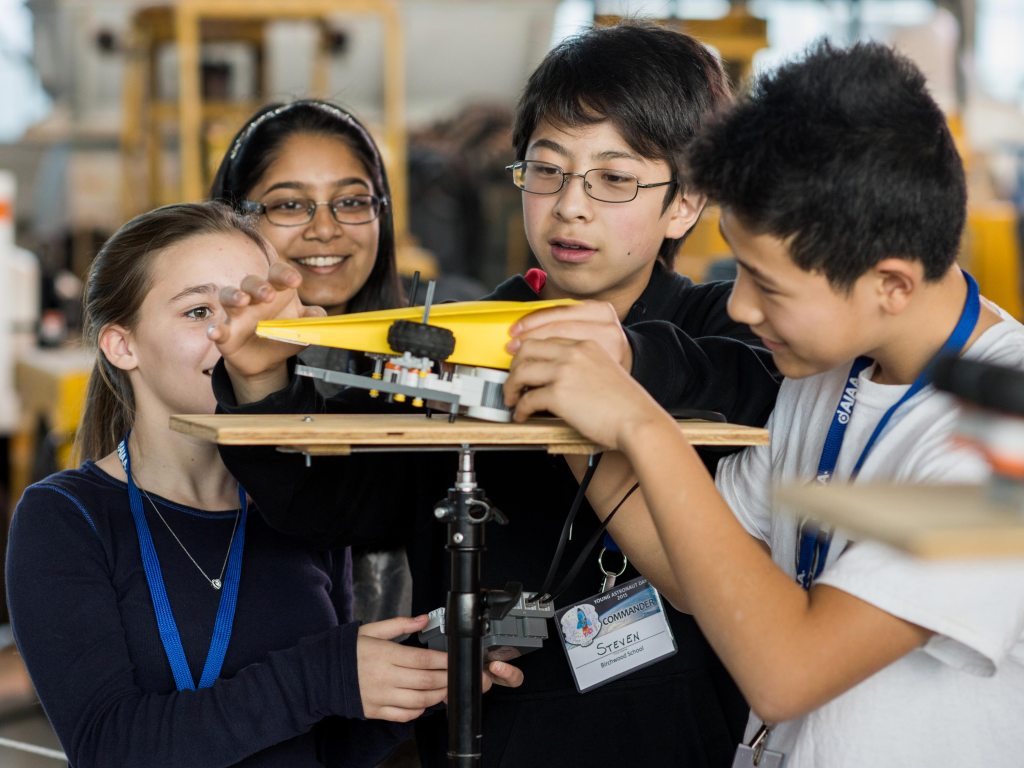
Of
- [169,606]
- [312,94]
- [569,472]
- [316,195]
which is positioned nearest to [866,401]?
[569,472]

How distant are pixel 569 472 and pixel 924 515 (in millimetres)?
979

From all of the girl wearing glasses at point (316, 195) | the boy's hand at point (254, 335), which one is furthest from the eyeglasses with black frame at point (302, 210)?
the boy's hand at point (254, 335)

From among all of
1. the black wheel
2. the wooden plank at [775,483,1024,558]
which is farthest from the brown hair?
the wooden plank at [775,483,1024,558]

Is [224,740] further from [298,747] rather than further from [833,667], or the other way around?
[833,667]

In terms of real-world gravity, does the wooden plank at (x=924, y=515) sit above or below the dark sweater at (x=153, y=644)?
above

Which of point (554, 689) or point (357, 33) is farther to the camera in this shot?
point (357, 33)

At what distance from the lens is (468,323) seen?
1.40m

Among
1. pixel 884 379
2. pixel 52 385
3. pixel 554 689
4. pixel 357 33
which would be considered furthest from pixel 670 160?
pixel 357 33

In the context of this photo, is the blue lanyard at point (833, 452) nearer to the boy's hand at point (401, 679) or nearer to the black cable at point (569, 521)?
the black cable at point (569, 521)

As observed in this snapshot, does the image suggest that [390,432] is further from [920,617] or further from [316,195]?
[316,195]

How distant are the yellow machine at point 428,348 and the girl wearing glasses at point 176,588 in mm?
206

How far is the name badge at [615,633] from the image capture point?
1.75 metres

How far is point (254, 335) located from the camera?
58.7 inches

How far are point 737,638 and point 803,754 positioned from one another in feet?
0.82
